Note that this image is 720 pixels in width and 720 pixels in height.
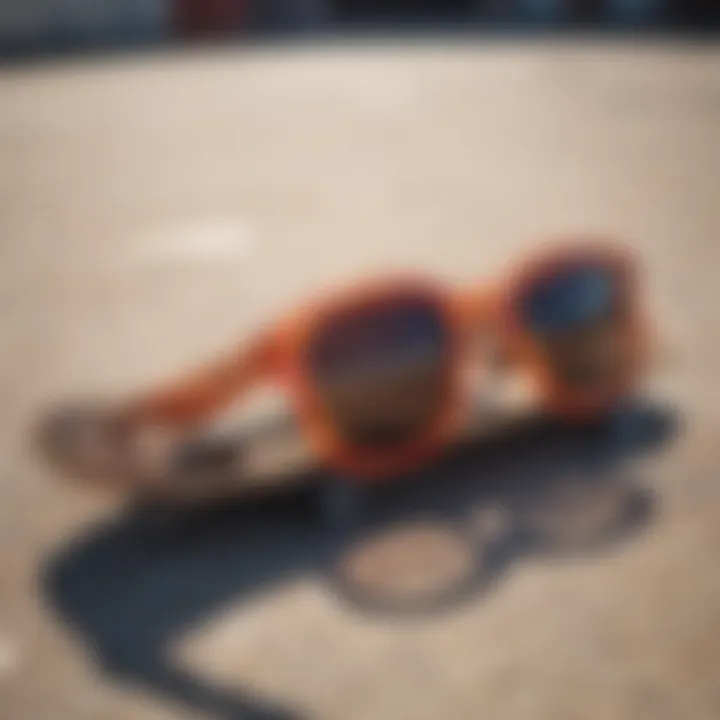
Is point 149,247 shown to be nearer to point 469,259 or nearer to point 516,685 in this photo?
point 469,259

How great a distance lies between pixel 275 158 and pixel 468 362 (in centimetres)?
19

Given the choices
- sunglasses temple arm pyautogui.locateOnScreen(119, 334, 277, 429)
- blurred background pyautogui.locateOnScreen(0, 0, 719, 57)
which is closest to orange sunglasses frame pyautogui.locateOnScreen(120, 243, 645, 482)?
sunglasses temple arm pyautogui.locateOnScreen(119, 334, 277, 429)

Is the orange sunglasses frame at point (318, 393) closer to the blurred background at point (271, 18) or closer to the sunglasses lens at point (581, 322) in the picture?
the sunglasses lens at point (581, 322)

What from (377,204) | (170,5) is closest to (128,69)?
(170,5)

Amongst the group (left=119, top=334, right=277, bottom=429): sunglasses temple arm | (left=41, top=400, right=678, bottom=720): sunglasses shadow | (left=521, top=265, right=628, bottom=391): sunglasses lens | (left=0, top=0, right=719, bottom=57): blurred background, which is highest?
(left=0, top=0, right=719, bottom=57): blurred background

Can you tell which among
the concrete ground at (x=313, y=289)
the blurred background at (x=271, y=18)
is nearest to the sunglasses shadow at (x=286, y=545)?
the concrete ground at (x=313, y=289)

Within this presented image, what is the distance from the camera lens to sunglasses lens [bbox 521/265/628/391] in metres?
0.24

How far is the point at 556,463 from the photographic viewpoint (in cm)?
22

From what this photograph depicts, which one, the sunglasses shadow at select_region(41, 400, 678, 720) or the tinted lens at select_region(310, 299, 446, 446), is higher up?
the tinted lens at select_region(310, 299, 446, 446)

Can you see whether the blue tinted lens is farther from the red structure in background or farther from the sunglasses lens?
the red structure in background

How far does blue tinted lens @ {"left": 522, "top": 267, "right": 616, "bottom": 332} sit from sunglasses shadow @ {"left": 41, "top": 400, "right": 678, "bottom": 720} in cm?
3

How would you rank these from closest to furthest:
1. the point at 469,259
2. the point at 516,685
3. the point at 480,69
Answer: the point at 516,685, the point at 469,259, the point at 480,69

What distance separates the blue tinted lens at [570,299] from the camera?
0.24 m

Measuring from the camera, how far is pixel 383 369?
0.21 metres
